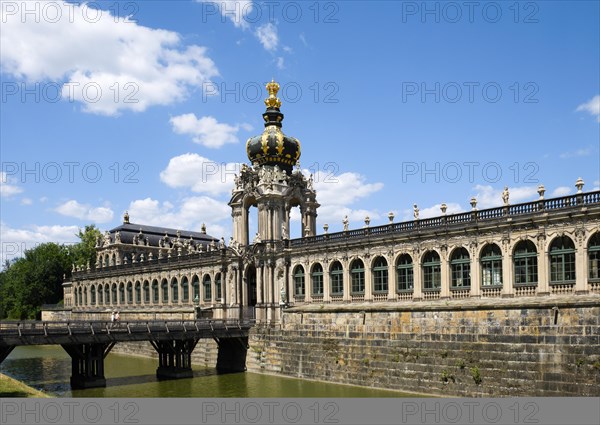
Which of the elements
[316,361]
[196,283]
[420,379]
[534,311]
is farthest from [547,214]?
[196,283]

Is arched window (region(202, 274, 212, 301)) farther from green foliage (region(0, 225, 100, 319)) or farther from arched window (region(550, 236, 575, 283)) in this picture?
green foliage (region(0, 225, 100, 319))

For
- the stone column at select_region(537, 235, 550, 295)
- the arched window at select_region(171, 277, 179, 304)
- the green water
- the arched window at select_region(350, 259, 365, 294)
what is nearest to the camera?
the stone column at select_region(537, 235, 550, 295)

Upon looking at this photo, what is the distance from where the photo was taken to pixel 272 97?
206 feet

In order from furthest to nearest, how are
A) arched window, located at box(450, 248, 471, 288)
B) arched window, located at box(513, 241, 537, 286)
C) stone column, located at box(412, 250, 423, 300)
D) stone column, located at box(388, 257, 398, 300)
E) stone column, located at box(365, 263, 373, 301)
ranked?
stone column, located at box(365, 263, 373, 301) < stone column, located at box(388, 257, 398, 300) < stone column, located at box(412, 250, 423, 300) < arched window, located at box(450, 248, 471, 288) < arched window, located at box(513, 241, 537, 286)

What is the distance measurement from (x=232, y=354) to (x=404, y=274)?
57.9 feet

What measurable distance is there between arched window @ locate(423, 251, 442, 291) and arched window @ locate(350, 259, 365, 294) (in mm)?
5758

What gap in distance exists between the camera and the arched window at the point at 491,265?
41.4 metres

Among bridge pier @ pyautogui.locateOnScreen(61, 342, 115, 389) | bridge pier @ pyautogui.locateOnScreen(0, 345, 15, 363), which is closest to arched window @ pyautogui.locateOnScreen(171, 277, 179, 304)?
bridge pier @ pyautogui.locateOnScreen(61, 342, 115, 389)

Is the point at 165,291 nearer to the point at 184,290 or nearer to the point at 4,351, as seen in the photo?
the point at 184,290

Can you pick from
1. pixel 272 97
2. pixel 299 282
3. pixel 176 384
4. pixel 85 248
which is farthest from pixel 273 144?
pixel 85 248

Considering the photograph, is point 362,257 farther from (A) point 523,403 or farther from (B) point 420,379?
(A) point 523,403

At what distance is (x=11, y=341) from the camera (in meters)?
42.4

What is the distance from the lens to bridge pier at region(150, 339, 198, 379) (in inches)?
2025

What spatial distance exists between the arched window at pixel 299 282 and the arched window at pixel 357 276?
5.78 m
